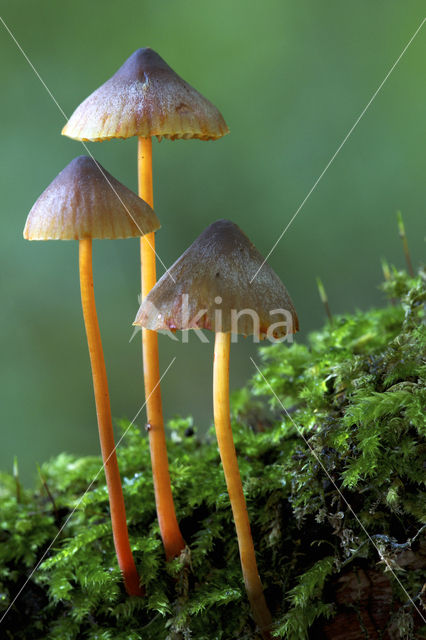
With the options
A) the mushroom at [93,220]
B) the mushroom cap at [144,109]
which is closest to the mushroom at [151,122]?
the mushroom cap at [144,109]

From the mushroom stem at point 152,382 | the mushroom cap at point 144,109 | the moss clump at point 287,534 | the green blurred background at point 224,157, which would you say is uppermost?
the green blurred background at point 224,157

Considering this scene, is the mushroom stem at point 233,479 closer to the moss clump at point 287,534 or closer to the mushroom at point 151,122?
the moss clump at point 287,534

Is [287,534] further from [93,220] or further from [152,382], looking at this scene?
[93,220]

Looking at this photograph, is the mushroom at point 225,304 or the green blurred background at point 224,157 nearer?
the mushroom at point 225,304

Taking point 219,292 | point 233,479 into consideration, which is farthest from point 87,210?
point 233,479

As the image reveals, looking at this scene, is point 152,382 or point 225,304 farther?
point 152,382

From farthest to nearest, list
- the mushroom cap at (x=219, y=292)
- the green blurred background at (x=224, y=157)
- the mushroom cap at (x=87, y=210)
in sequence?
the green blurred background at (x=224, y=157)
the mushroom cap at (x=87, y=210)
the mushroom cap at (x=219, y=292)
